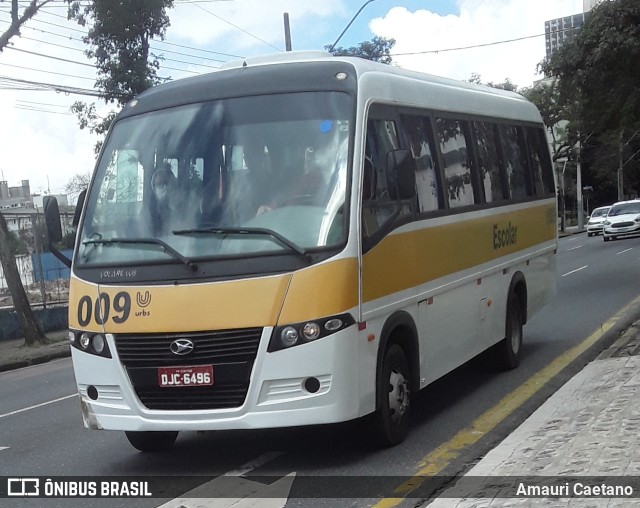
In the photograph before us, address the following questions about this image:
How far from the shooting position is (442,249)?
326 inches

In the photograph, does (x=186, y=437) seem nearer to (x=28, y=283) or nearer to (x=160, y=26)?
(x=28, y=283)

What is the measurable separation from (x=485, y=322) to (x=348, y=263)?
351cm

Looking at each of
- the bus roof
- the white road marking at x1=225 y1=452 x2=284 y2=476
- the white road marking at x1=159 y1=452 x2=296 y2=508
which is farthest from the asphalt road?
the bus roof

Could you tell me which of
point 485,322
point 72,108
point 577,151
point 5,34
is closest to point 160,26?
point 72,108

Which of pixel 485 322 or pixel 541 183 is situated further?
pixel 541 183

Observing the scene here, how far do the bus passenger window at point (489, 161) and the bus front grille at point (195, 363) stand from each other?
4248mm

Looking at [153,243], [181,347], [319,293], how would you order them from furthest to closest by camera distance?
[153,243] < [181,347] < [319,293]

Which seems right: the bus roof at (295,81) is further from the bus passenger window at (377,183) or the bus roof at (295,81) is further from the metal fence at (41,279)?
the metal fence at (41,279)

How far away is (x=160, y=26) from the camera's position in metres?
25.9

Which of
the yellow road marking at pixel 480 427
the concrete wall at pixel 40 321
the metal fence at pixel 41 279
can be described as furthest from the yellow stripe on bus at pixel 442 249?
the metal fence at pixel 41 279

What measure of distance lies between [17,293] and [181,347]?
15543 mm

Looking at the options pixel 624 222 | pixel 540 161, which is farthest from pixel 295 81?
pixel 624 222

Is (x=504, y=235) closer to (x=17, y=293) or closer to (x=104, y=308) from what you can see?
(x=104, y=308)

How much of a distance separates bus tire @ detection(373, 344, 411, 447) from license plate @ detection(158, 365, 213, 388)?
1298mm
